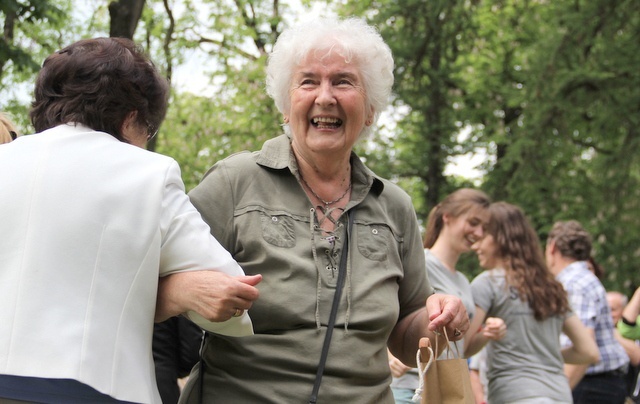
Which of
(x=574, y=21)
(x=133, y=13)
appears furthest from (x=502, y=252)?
(x=574, y=21)

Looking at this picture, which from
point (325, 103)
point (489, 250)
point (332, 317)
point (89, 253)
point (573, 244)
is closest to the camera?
point (89, 253)

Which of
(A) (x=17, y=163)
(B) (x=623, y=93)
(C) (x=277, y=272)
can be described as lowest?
(C) (x=277, y=272)

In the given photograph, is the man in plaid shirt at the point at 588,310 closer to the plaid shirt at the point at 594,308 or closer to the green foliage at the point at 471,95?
the plaid shirt at the point at 594,308

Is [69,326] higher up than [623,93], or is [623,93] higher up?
[623,93]

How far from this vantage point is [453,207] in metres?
5.85

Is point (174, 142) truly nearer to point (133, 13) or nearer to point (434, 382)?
point (133, 13)

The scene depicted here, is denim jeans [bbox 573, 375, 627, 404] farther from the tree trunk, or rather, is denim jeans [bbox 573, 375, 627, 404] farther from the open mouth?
the open mouth

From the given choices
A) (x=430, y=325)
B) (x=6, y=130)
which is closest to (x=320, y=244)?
(x=430, y=325)

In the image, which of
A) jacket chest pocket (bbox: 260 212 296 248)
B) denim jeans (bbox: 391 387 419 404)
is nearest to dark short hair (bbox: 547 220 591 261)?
denim jeans (bbox: 391 387 419 404)

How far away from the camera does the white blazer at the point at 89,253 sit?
2312mm

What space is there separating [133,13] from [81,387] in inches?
232

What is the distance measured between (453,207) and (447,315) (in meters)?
2.79

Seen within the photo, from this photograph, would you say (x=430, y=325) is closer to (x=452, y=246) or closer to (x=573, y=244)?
(x=452, y=246)

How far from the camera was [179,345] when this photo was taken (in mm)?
4672
